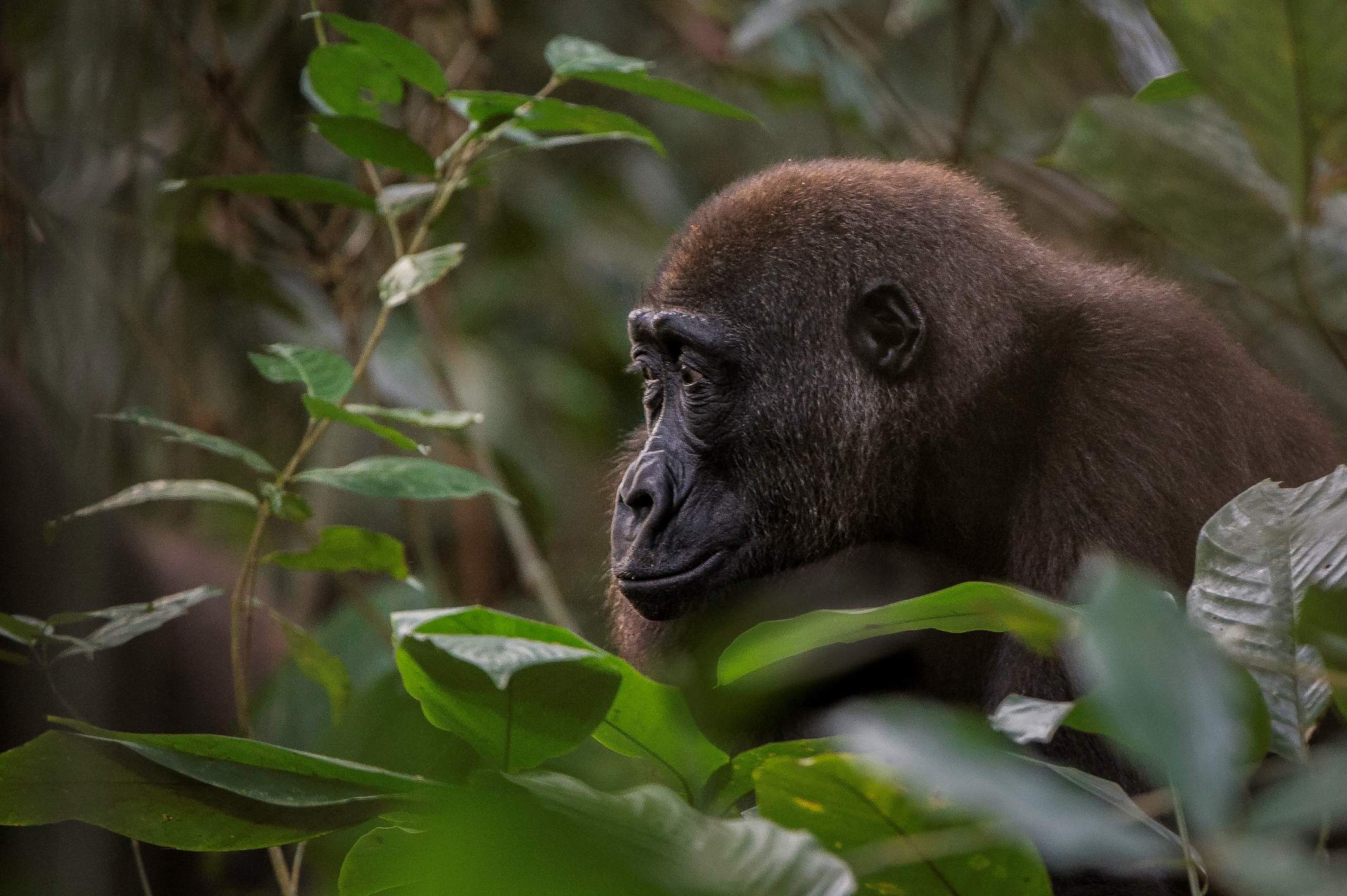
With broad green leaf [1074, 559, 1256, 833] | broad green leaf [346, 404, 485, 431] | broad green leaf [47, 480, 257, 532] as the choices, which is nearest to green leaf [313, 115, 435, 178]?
broad green leaf [346, 404, 485, 431]

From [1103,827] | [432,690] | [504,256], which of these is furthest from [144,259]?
[1103,827]

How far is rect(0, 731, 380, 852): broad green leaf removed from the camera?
3.19 feet

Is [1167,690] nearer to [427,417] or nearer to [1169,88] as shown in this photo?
[1169,88]

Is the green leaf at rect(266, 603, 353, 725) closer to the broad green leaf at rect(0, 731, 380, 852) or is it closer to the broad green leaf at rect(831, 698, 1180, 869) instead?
the broad green leaf at rect(0, 731, 380, 852)

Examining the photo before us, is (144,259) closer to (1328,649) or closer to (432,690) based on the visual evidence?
(432,690)

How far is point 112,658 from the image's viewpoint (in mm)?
2670

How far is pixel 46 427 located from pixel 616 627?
4.52 feet

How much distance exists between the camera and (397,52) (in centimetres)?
177

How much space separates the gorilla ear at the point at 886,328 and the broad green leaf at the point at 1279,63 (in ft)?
3.33

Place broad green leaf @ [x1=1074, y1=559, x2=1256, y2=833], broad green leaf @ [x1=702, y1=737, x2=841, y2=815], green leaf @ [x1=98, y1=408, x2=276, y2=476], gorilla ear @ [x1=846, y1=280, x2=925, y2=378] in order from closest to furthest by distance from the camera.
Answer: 1. broad green leaf @ [x1=1074, y1=559, x2=1256, y2=833]
2. broad green leaf @ [x1=702, y1=737, x2=841, y2=815]
3. green leaf @ [x1=98, y1=408, x2=276, y2=476]
4. gorilla ear @ [x1=846, y1=280, x2=925, y2=378]

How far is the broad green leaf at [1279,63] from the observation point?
39.2 inches

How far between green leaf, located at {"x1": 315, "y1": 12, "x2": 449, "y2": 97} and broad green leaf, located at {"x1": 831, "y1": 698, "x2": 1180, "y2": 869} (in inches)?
52.2

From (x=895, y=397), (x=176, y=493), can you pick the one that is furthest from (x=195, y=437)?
(x=895, y=397)

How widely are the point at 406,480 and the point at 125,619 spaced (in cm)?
38
